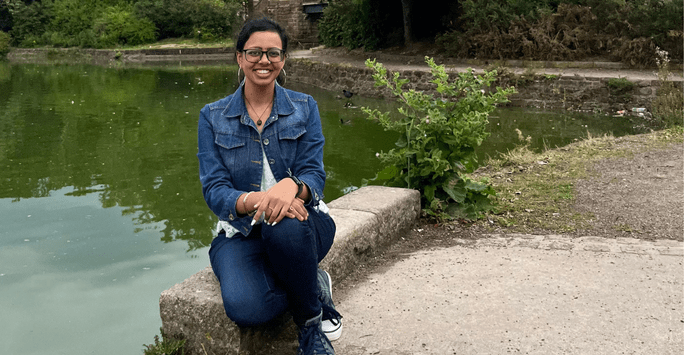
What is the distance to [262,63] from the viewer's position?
2549 millimetres

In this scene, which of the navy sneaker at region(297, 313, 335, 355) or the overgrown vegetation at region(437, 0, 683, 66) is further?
the overgrown vegetation at region(437, 0, 683, 66)

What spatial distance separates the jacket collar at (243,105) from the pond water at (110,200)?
1.58 meters

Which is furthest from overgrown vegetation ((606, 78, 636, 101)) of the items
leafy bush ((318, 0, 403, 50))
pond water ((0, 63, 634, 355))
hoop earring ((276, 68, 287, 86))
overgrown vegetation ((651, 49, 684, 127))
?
hoop earring ((276, 68, 287, 86))

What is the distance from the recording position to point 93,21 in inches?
1521

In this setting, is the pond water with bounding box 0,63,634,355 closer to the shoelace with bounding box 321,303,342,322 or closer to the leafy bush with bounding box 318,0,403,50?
the shoelace with bounding box 321,303,342,322

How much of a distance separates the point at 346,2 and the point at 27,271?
61.6 ft

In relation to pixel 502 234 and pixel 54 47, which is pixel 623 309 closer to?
pixel 502 234

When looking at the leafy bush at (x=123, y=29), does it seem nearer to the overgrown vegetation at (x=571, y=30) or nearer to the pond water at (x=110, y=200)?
the pond water at (x=110, y=200)

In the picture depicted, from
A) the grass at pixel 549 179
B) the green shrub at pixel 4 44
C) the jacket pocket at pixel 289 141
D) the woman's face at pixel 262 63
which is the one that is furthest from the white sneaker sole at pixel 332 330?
the green shrub at pixel 4 44

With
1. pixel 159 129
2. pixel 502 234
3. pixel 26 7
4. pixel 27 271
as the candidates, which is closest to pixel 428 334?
pixel 502 234

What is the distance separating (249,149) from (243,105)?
195 mm

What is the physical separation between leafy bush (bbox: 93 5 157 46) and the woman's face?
35.9m

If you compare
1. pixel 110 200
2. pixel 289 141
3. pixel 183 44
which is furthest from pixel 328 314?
pixel 183 44

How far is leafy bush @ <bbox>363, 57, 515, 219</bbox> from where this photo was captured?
4242 mm
